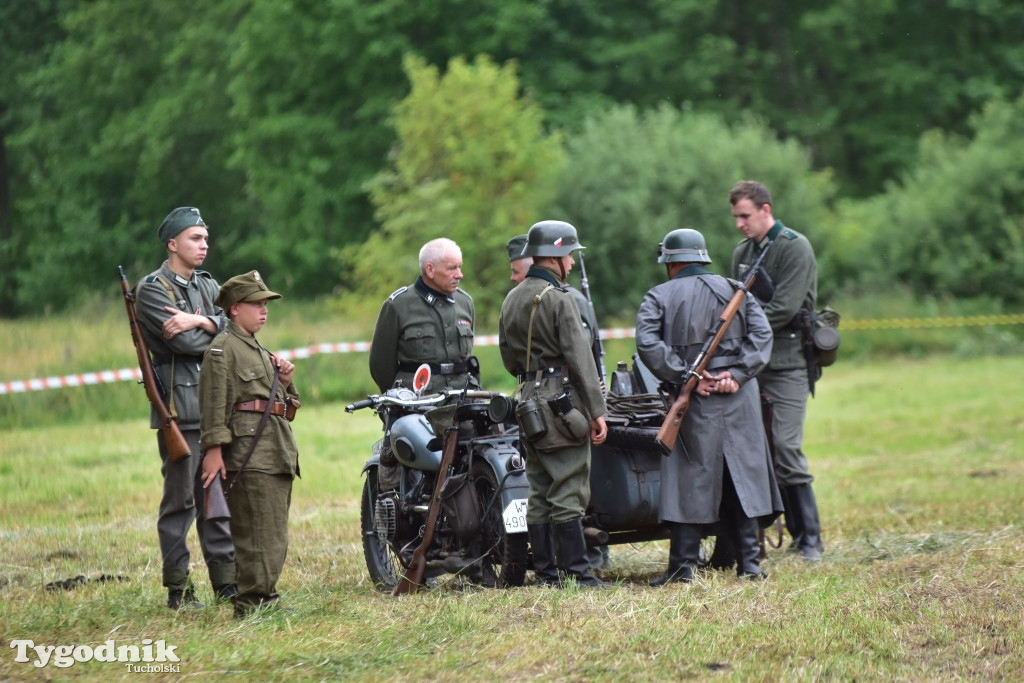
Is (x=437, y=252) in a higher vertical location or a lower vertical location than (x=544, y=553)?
higher

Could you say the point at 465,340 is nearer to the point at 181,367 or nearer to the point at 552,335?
the point at 552,335

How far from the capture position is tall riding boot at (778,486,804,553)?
955cm

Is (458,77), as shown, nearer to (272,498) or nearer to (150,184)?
(150,184)

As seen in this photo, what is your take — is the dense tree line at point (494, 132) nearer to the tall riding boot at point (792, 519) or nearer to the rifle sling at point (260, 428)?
the tall riding boot at point (792, 519)

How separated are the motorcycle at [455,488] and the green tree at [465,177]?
22251mm

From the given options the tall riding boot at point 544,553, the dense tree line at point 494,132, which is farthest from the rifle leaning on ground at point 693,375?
the dense tree line at point 494,132

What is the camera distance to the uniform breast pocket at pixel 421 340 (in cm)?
874

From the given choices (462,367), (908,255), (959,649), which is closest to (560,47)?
(908,255)

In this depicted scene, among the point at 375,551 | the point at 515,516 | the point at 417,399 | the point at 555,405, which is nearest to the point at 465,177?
the point at 375,551

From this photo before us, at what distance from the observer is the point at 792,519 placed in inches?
378

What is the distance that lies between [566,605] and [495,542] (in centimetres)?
122

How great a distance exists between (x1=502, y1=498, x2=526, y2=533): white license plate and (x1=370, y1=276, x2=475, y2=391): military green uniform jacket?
3.13 ft

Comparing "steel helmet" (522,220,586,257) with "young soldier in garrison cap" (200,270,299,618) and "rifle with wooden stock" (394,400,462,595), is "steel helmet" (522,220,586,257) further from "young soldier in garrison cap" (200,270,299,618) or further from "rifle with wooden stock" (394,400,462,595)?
"young soldier in garrison cap" (200,270,299,618)

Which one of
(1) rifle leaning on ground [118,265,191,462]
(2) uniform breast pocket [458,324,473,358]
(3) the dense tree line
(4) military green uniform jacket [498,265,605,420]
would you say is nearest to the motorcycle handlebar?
(4) military green uniform jacket [498,265,605,420]
